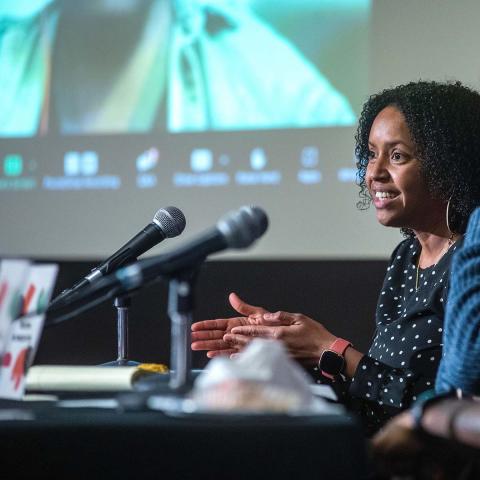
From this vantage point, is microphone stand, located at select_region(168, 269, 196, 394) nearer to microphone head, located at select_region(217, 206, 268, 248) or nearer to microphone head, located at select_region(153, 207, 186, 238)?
microphone head, located at select_region(217, 206, 268, 248)

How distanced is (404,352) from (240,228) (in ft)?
3.11

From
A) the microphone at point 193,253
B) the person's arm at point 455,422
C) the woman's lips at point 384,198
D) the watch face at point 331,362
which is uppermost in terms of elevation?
the woman's lips at point 384,198

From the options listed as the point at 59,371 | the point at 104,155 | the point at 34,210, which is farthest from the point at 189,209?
the point at 59,371

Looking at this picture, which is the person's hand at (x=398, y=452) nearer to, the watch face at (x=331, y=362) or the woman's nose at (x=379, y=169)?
the watch face at (x=331, y=362)

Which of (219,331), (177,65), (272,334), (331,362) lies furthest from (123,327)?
(177,65)

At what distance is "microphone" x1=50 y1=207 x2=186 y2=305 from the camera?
6.43ft

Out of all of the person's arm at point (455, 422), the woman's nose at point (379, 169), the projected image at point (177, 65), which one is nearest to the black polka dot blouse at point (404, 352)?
the woman's nose at point (379, 169)

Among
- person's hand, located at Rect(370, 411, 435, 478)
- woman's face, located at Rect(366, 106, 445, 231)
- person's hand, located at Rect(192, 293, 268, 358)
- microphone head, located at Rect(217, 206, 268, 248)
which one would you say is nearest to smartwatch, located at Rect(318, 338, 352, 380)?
person's hand, located at Rect(192, 293, 268, 358)

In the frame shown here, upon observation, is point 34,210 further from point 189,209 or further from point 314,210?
point 314,210

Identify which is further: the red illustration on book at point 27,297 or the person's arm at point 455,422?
the red illustration on book at point 27,297

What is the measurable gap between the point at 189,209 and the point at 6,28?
1.14 meters

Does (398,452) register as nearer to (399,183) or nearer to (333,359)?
(333,359)

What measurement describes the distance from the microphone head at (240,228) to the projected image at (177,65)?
7.42ft

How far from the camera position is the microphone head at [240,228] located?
145cm
